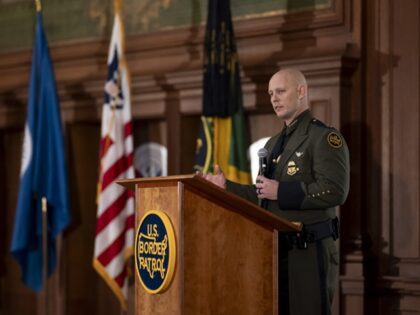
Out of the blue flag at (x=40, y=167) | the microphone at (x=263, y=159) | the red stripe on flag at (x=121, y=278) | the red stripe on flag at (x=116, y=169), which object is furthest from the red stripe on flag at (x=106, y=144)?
the microphone at (x=263, y=159)

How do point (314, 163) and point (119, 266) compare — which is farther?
point (119, 266)

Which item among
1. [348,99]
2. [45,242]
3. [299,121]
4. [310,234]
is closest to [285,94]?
[299,121]

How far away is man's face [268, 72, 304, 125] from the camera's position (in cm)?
441

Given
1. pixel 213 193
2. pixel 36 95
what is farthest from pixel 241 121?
pixel 213 193

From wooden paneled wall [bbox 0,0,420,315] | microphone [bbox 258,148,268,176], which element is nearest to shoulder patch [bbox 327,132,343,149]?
microphone [bbox 258,148,268,176]

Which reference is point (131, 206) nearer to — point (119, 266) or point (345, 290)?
point (119, 266)

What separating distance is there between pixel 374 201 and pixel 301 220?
211 centimetres

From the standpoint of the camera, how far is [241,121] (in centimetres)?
675

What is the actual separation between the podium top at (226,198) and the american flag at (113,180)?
10.7ft

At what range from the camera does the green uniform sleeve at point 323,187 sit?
4195 millimetres

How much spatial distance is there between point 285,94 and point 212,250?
2.94 feet

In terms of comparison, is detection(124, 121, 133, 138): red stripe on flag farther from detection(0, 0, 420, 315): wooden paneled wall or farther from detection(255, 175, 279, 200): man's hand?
detection(255, 175, 279, 200): man's hand

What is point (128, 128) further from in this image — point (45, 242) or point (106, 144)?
point (45, 242)

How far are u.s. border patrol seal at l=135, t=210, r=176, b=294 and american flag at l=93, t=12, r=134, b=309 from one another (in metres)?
3.31
